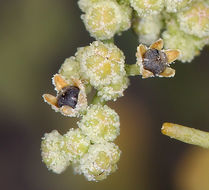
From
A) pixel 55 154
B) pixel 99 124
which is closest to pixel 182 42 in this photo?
pixel 99 124

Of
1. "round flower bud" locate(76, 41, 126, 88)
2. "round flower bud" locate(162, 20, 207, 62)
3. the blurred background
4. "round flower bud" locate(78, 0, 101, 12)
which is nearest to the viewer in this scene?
"round flower bud" locate(76, 41, 126, 88)

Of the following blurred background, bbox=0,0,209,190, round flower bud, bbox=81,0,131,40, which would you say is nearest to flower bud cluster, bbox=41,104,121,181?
round flower bud, bbox=81,0,131,40

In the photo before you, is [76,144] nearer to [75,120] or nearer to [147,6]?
[147,6]

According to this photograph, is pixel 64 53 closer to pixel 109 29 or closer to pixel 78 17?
pixel 78 17

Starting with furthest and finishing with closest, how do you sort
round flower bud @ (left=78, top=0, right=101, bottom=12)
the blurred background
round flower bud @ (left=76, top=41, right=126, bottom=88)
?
the blurred background, round flower bud @ (left=78, top=0, right=101, bottom=12), round flower bud @ (left=76, top=41, right=126, bottom=88)

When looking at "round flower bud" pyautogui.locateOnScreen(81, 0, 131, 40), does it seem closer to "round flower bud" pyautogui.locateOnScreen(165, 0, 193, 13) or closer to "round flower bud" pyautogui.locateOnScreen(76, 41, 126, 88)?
"round flower bud" pyautogui.locateOnScreen(76, 41, 126, 88)

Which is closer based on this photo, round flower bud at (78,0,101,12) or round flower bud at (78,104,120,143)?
round flower bud at (78,104,120,143)
